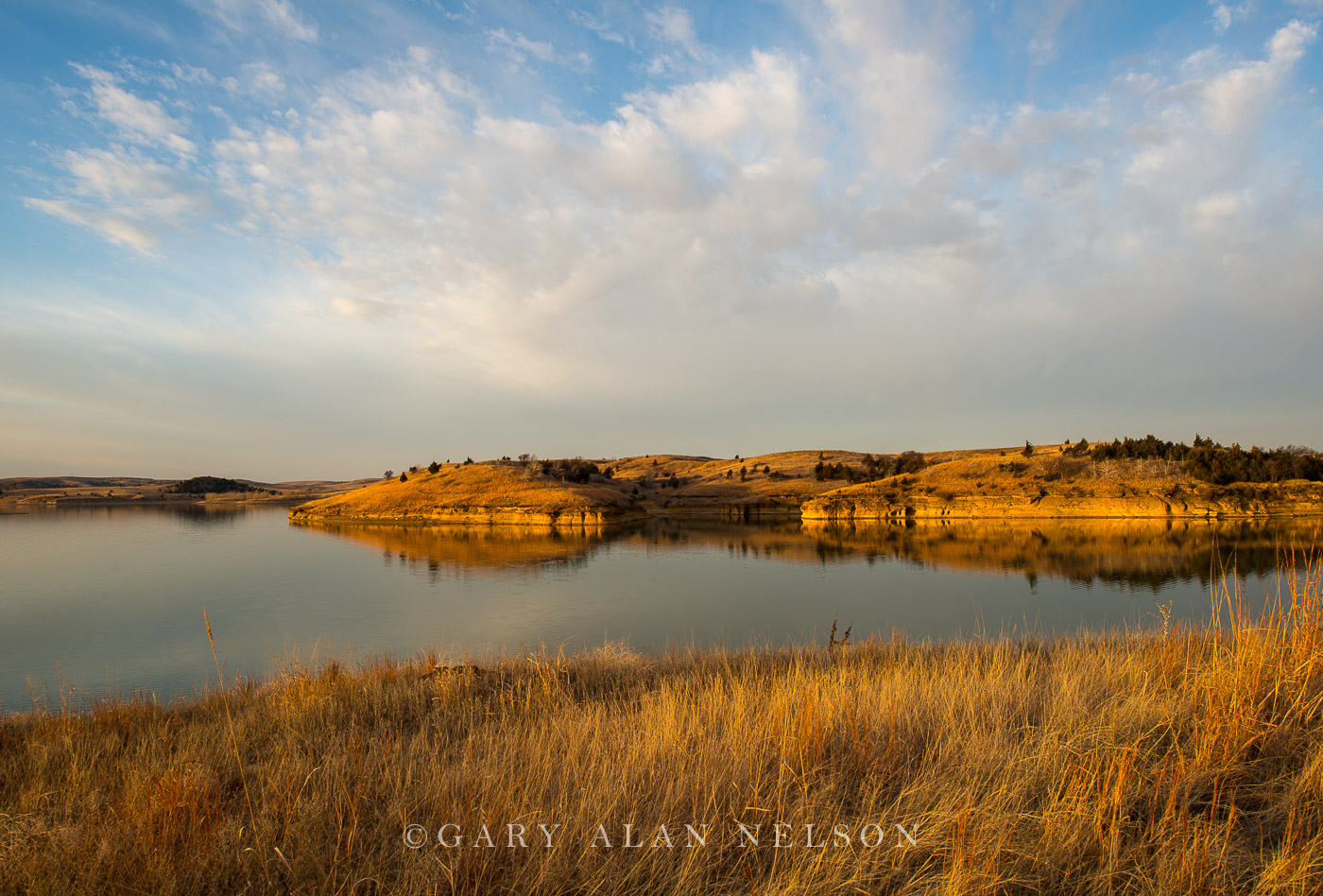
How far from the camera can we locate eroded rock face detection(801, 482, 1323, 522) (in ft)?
149

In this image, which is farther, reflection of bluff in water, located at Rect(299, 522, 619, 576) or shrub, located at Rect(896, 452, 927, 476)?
shrub, located at Rect(896, 452, 927, 476)

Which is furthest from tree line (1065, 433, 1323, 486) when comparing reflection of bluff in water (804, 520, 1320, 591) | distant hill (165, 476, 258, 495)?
distant hill (165, 476, 258, 495)

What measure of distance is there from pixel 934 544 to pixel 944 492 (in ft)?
68.5

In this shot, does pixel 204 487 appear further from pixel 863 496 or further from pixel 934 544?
pixel 934 544

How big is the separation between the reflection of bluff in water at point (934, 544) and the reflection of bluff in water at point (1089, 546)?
54 mm

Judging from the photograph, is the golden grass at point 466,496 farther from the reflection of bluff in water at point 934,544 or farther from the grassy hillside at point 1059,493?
the grassy hillside at point 1059,493

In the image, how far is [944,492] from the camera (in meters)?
55.3

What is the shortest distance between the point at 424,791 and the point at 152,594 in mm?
25336

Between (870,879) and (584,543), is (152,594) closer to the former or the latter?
(584,543)

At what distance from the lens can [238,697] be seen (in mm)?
8133

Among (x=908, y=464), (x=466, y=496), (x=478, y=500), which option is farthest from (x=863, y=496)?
(x=466, y=496)

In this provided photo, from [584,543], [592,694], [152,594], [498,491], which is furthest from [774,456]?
[592,694]

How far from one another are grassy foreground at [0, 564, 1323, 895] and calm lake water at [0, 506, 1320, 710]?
227cm

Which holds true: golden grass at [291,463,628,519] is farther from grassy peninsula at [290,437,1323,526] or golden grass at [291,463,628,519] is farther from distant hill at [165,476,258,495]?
distant hill at [165,476,258,495]
